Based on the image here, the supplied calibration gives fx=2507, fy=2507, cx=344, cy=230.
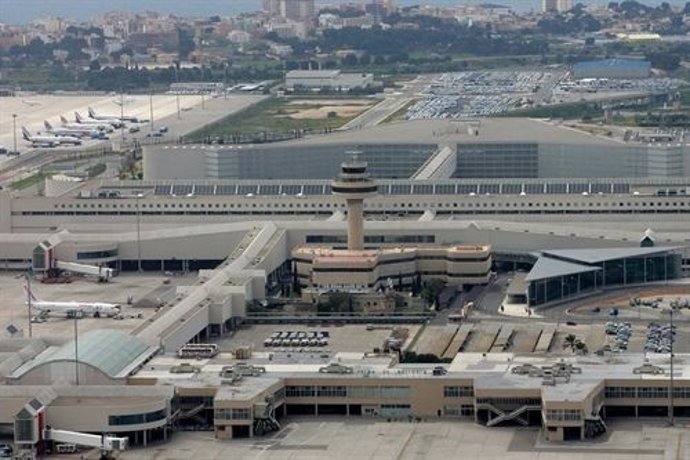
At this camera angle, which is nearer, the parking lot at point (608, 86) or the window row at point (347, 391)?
the window row at point (347, 391)

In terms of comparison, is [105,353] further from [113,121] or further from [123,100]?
[123,100]

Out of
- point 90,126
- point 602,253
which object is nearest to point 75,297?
point 602,253

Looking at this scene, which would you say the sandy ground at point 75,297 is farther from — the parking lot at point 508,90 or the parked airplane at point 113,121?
the parked airplane at point 113,121

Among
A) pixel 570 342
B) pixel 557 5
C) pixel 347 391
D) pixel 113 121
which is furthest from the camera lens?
pixel 557 5

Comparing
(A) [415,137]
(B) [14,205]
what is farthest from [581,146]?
(B) [14,205]

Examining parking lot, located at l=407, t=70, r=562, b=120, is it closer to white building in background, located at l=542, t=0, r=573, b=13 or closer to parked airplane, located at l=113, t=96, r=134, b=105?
parked airplane, located at l=113, t=96, r=134, b=105

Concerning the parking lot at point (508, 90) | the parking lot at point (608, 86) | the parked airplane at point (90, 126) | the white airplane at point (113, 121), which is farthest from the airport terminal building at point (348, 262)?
the parking lot at point (608, 86)

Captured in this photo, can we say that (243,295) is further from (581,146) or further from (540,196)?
(581,146)
